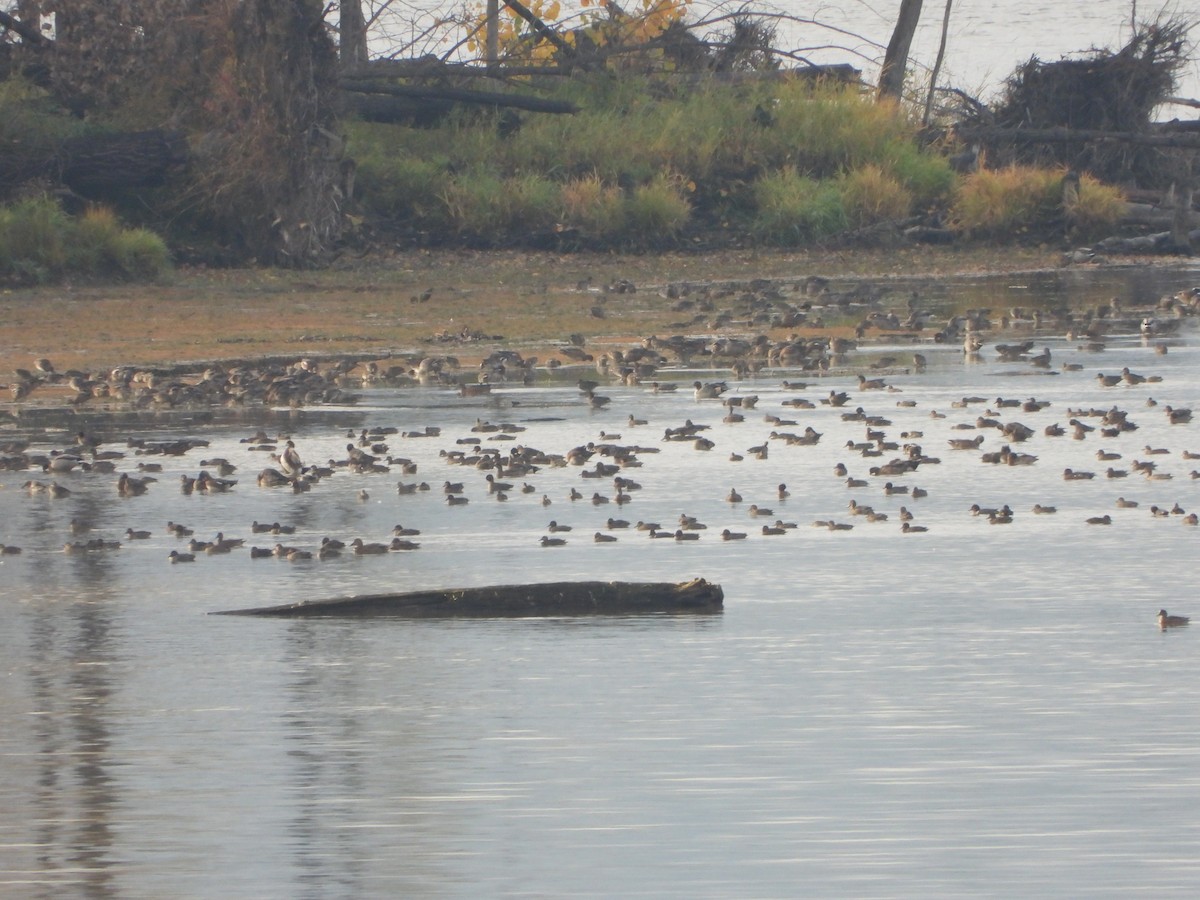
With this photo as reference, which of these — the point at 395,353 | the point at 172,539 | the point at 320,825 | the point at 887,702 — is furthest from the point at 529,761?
the point at 395,353

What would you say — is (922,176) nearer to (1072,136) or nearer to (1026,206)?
(1026,206)

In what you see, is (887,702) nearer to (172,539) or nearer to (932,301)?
(172,539)

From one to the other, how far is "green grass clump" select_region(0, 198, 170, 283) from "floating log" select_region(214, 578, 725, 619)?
17.4 meters

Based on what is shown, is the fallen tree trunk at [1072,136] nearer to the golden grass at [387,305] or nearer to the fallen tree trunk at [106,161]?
the golden grass at [387,305]

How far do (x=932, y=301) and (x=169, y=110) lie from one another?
1115 cm

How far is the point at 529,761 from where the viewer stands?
6.12 meters

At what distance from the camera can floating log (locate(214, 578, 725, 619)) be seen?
798cm

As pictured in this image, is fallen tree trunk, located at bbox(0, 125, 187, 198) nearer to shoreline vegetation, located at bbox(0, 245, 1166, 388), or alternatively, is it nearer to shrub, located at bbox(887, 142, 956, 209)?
shoreline vegetation, located at bbox(0, 245, 1166, 388)

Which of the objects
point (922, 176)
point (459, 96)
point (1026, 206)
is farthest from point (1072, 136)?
point (459, 96)

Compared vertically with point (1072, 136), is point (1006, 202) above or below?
below

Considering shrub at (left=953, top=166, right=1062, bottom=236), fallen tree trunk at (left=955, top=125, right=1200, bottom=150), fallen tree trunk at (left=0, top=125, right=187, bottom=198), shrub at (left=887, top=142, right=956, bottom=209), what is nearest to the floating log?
fallen tree trunk at (left=0, top=125, right=187, bottom=198)

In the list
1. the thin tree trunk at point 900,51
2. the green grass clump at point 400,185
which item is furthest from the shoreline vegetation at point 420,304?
the thin tree trunk at point 900,51

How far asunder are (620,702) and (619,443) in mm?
6178

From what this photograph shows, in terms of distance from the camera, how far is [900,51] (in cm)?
4178
